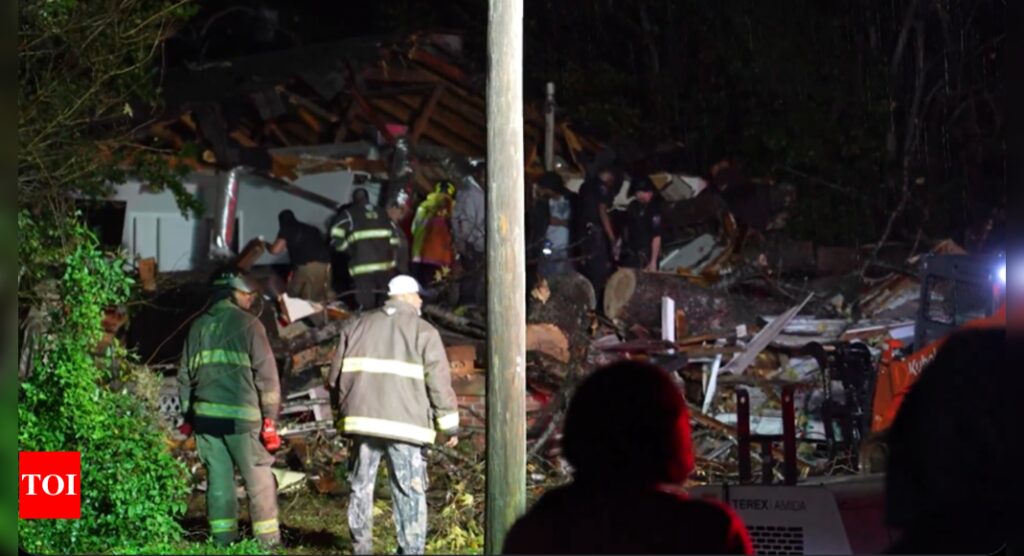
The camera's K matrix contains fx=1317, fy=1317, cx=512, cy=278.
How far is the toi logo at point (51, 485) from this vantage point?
813 cm

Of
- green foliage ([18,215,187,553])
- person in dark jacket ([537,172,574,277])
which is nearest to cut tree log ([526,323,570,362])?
person in dark jacket ([537,172,574,277])

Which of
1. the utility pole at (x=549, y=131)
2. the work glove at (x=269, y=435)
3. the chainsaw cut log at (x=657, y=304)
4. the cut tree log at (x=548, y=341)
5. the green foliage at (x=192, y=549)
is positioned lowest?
the green foliage at (x=192, y=549)

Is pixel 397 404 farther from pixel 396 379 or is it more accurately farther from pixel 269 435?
pixel 269 435

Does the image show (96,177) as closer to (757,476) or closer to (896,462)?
(757,476)

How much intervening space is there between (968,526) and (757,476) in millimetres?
6436

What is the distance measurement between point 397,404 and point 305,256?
7.22 meters

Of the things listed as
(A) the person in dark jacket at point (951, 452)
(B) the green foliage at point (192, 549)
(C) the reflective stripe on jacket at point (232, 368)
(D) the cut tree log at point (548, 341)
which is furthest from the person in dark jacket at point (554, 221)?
(A) the person in dark jacket at point (951, 452)

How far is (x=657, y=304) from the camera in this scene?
1441 centimetres

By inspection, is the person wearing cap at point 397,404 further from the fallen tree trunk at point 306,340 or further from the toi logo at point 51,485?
the fallen tree trunk at point 306,340

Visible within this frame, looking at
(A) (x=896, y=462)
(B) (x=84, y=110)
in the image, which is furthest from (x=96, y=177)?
(A) (x=896, y=462)

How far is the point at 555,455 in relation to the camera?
1054 cm

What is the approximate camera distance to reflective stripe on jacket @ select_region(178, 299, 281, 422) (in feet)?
28.6

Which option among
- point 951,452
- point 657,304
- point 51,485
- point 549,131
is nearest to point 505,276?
point 51,485

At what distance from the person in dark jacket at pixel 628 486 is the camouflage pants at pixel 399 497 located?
4.93 metres
